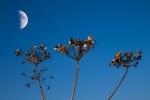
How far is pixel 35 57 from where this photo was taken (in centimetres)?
1717

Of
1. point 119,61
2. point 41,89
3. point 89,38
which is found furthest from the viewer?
point 41,89

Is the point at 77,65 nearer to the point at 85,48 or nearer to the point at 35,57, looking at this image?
the point at 85,48

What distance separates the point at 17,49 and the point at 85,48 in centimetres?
517

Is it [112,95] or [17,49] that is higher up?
[17,49]

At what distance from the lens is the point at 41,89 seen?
1692 cm

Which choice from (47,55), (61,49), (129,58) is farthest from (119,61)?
(47,55)

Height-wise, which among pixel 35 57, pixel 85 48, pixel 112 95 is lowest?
pixel 112 95

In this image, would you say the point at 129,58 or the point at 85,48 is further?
the point at 129,58

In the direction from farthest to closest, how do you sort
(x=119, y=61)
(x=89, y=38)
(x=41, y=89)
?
1. (x=41, y=89)
2. (x=119, y=61)
3. (x=89, y=38)

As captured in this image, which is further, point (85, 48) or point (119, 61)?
point (119, 61)

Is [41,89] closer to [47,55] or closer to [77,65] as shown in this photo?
[47,55]

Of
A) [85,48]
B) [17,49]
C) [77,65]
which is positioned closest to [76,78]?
[77,65]

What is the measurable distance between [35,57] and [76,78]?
12.0 feet

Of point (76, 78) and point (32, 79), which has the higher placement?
point (32, 79)
